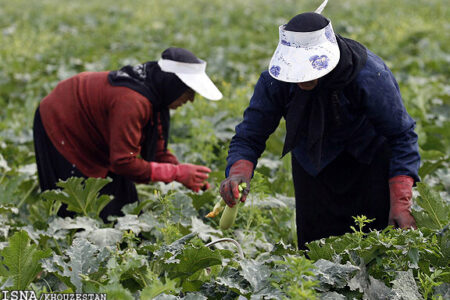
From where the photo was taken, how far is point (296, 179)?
3.21 meters

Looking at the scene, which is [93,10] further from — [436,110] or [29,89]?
[436,110]

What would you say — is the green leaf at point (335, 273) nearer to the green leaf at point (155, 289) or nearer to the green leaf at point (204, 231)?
the green leaf at point (155, 289)

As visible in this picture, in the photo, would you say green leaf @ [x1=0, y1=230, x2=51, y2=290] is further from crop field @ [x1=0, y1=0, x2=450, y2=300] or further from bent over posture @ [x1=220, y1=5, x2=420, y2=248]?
bent over posture @ [x1=220, y1=5, x2=420, y2=248]

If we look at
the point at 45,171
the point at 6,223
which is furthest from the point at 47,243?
the point at 45,171

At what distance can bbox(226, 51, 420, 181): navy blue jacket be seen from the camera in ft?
8.67

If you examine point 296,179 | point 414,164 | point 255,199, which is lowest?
point 255,199

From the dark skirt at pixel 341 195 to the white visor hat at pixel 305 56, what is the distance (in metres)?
0.68

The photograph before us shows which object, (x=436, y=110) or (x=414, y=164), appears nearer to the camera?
(x=414, y=164)

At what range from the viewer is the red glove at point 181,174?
3.75 meters

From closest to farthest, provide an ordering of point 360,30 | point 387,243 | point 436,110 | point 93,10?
point 387,243 → point 436,110 → point 360,30 → point 93,10

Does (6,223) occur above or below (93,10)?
above

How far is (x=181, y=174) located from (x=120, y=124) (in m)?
0.55

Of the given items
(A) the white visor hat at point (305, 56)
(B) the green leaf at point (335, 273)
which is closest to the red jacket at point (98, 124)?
(A) the white visor hat at point (305, 56)

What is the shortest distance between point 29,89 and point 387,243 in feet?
21.2
